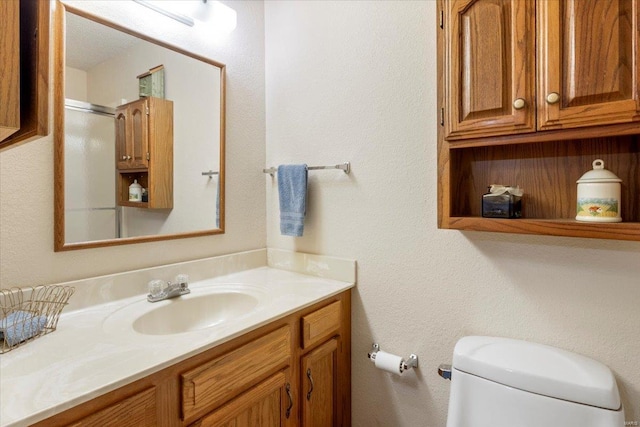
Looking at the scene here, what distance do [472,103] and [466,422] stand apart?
1.02 m

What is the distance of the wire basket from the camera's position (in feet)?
2.85

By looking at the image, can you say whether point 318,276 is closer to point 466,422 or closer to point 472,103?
point 466,422

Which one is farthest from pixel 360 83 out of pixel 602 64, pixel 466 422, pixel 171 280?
pixel 466 422

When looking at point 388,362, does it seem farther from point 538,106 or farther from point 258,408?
point 538,106

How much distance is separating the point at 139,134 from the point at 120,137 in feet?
Result: 0.25

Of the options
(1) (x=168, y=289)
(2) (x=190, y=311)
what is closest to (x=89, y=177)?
(1) (x=168, y=289)

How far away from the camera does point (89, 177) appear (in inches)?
47.7

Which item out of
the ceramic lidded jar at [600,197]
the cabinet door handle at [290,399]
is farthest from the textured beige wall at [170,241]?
the ceramic lidded jar at [600,197]

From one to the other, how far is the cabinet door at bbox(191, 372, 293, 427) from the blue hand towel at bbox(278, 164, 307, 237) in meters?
0.69

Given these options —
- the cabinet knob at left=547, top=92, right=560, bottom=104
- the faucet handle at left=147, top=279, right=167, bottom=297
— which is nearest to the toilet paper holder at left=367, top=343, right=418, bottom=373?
the faucet handle at left=147, top=279, right=167, bottom=297

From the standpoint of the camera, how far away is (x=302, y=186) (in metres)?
1.61

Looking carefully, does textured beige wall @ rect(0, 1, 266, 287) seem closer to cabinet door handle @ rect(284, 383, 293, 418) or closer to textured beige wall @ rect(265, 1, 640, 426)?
textured beige wall @ rect(265, 1, 640, 426)

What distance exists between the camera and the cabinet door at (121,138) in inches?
50.5

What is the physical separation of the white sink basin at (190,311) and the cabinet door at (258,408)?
26 centimetres
